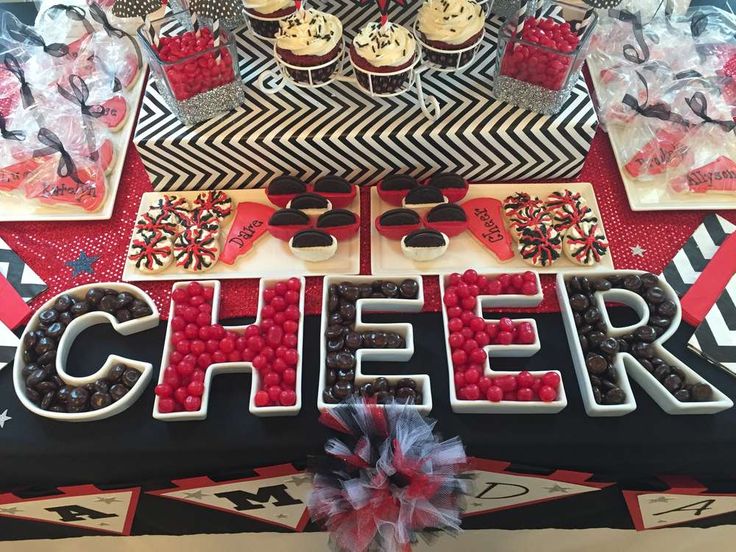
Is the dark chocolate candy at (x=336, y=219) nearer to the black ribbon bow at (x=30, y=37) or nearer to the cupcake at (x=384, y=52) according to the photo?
the cupcake at (x=384, y=52)

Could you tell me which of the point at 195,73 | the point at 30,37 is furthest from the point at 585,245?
the point at 30,37

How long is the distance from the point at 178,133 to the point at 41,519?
1100 mm

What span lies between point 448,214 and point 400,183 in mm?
177

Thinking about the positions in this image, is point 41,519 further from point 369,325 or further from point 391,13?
point 391,13

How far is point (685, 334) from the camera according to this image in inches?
56.9

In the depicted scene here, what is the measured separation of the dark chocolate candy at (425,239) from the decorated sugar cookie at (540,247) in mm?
228

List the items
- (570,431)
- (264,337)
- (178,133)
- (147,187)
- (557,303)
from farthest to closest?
(147,187) < (178,133) < (557,303) < (264,337) < (570,431)

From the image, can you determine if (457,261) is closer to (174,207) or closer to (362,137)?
(362,137)

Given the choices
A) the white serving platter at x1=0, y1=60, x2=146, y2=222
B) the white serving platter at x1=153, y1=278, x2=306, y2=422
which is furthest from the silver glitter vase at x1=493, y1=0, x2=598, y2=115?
the white serving platter at x1=0, y1=60, x2=146, y2=222

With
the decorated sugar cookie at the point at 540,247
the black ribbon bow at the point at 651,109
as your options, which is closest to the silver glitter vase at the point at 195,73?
the decorated sugar cookie at the point at 540,247

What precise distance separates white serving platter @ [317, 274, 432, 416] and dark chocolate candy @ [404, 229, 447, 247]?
87mm

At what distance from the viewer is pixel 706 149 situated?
1686 millimetres

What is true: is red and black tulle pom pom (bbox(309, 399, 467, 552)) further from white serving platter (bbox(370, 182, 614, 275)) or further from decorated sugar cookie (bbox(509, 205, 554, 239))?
decorated sugar cookie (bbox(509, 205, 554, 239))

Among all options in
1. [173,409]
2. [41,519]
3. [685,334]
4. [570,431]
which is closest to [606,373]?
[570,431]
